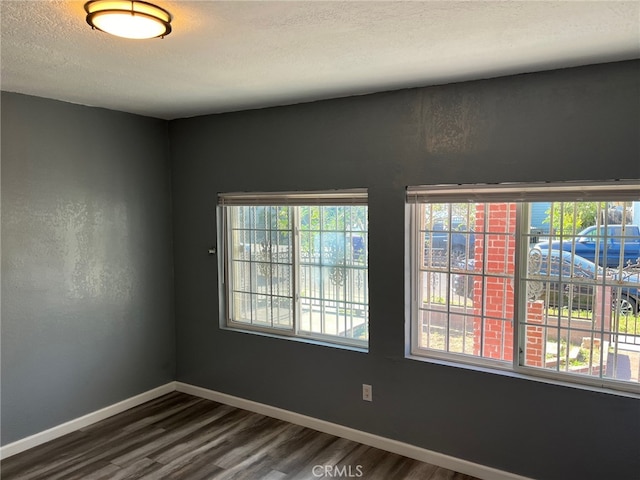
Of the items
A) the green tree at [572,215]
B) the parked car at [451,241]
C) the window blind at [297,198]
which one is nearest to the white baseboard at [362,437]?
the parked car at [451,241]

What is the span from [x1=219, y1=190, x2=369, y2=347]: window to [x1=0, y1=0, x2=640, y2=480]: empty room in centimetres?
2

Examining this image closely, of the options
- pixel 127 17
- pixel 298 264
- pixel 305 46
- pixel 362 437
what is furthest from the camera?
pixel 298 264

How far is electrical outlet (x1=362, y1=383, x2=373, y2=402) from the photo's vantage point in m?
3.35

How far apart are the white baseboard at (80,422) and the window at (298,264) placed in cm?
91

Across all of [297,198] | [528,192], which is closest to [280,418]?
[297,198]

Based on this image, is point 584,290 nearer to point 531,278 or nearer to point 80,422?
point 531,278

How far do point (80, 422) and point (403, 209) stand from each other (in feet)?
9.37

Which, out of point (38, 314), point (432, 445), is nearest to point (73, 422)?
point (38, 314)

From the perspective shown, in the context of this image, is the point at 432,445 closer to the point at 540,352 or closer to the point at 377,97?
the point at 540,352

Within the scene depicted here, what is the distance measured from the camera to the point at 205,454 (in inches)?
129

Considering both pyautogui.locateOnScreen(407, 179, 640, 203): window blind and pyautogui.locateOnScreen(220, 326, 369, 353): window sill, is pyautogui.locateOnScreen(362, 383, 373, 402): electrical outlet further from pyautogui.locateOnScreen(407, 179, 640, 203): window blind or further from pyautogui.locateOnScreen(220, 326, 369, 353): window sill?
pyautogui.locateOnScreen(407, 179, 640, 203): window blind

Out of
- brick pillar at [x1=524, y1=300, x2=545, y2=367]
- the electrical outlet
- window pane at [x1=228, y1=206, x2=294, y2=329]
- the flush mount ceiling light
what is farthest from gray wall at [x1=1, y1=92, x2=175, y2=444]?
brick pillar at [x1=524, y1=300, x2=545, y2=367]

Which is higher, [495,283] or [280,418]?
[495,283]

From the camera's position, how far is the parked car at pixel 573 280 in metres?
2.59
